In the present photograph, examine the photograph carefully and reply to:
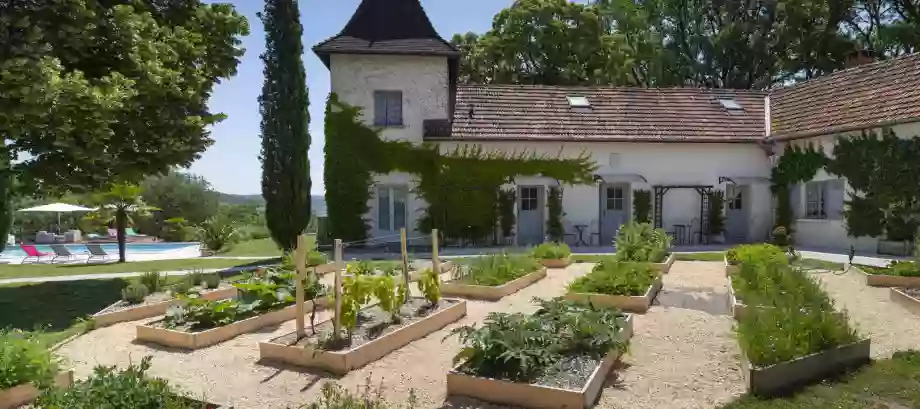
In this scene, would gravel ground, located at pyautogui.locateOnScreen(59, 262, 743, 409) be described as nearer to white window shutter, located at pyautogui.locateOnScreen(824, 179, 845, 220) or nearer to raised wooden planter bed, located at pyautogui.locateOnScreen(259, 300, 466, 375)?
raised wooden planter bed, located at pyautogui.locateOnScreen(259, 300, 466, 375)

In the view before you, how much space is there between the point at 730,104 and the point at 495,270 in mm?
15602

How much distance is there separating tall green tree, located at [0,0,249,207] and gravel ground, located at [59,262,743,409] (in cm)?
308

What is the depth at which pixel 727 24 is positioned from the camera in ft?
105

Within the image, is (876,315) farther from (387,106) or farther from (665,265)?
(387,106)

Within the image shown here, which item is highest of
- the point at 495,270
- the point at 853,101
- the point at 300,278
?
the point at 853,101

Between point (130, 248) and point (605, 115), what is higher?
point (605, 115)

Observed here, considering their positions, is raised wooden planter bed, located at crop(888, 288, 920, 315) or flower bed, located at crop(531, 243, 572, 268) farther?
flower bed, located at crop(531, 243, 572, 268)

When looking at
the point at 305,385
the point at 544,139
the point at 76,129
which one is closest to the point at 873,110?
the point at 544,139

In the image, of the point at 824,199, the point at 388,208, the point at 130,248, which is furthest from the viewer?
the point at 130,248

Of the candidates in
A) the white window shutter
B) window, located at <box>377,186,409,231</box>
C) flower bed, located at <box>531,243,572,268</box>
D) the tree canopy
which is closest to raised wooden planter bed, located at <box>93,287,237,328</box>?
flower bed, located at <box>531,243,572,268</box>

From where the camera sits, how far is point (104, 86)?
854 centimetres

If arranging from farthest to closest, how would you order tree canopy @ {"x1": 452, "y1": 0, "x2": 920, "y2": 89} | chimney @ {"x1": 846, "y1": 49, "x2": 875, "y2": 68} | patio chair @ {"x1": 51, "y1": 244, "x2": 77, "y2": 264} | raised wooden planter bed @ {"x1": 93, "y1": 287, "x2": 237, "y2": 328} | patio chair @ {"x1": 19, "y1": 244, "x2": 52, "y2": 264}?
tree canopy @ {"x1": 452, "y1": 0, "x2": 920, "y2": 89} < chimney @ {"x1": 846, "y1": 49, "x2": 875, "y2": 68} < patio chair @ {"x1": 19, "y1": 244, "x2": 52, "y2": 264} < patio chair @ {"x1": 51, "y1": 244, "x2": 77, "y2": 264} < raised wooden planter bed @ {"x1": 93, "y1": 287, "x2": 237, "y2": 328}

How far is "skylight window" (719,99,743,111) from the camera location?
21906 millimetres

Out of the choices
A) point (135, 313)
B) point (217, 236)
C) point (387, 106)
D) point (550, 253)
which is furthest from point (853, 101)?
point (217, 236)
